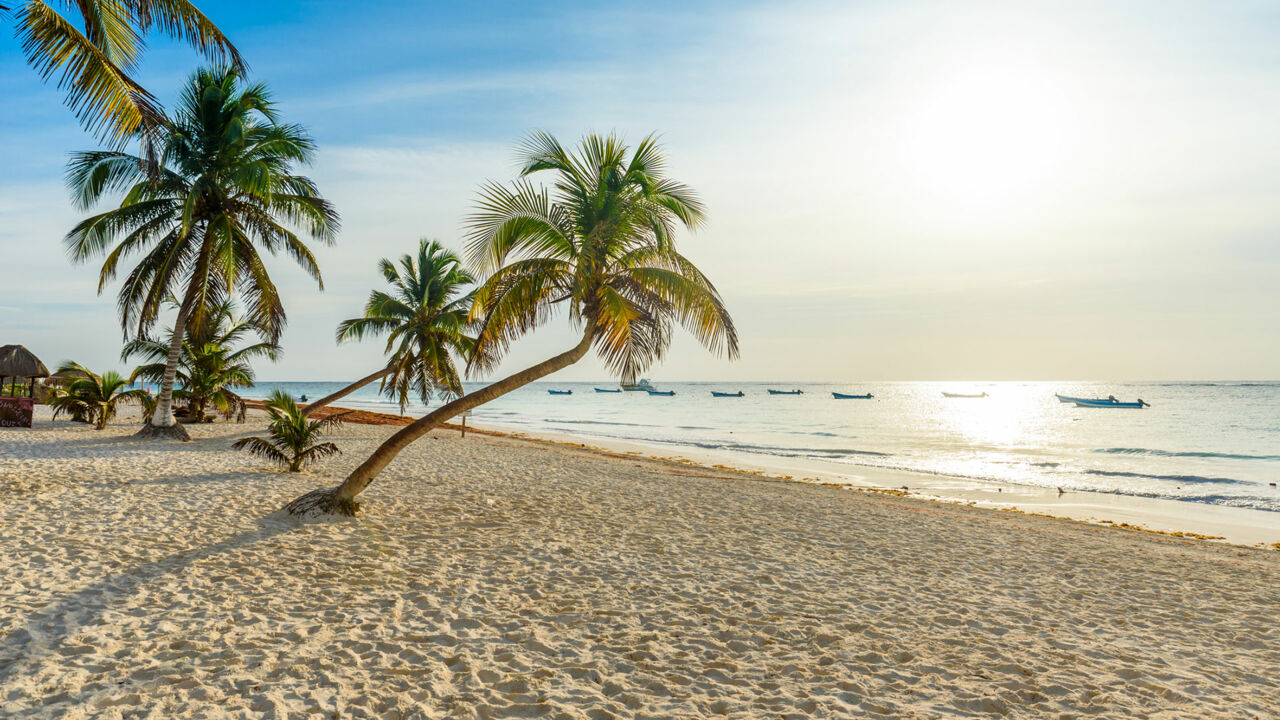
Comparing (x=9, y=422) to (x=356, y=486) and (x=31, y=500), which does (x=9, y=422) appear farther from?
(x=356, y=486)

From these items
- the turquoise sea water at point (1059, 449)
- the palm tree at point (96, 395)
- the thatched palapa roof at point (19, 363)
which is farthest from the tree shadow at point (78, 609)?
the thatched palapa roof at point (19, 363)

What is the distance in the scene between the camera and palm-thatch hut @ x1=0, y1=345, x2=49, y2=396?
24.6 meters

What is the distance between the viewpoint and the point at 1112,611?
6.10m

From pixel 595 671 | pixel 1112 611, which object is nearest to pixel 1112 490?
pixel 1112 611

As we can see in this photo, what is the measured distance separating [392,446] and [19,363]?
2604 cm

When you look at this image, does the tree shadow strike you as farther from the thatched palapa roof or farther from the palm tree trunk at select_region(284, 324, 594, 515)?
the thatched palapa roof

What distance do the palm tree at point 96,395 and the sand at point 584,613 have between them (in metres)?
8.74

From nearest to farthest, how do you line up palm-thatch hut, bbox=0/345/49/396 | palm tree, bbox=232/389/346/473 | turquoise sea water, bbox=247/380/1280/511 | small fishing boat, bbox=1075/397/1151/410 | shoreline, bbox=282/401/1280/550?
palm tree, bbox=232/389/346/473 < shoreline, bbox=282/401/1280/550 < turquoise sea water, bbox=247/380/1280/511 < palm-thatch hut, bbox=0/345/49/396 < small fishing boat, bbox=1075/397/1151/410

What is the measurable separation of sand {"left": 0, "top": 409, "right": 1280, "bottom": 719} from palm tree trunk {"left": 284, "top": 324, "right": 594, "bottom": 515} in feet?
1.18

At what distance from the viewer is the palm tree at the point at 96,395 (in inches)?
667

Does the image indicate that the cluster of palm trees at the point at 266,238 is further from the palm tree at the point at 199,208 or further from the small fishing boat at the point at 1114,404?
the small fishing boat at the point at 1114,404

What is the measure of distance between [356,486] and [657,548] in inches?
151

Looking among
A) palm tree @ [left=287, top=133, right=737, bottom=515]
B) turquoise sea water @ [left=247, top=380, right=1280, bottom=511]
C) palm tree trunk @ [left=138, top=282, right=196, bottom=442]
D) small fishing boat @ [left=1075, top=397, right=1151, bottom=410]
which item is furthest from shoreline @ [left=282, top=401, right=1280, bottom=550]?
small fishing boat @ [left=1075, top=397, right=1151, bottom=410]

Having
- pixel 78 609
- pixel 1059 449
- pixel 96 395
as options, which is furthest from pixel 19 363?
pixel 1059 449
